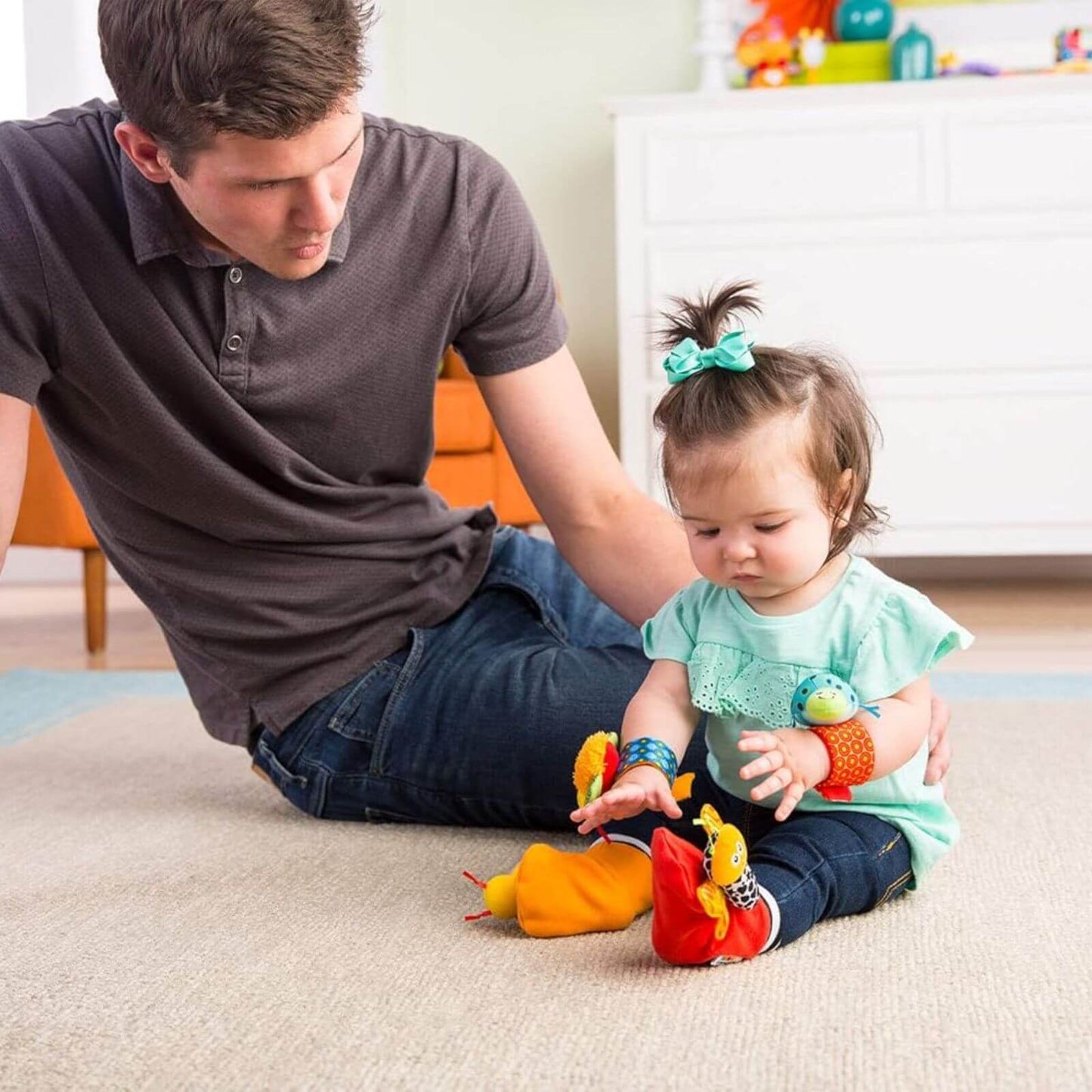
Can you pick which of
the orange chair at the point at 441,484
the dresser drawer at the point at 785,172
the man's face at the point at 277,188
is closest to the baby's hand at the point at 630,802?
the man's face at the point at 277,188

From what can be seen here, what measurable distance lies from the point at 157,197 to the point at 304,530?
1.02 ft

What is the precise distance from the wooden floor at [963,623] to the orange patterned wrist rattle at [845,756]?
54.6 inches

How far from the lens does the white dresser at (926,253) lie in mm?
3082

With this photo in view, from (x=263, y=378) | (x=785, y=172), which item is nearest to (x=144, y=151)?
(x=263, y=378)

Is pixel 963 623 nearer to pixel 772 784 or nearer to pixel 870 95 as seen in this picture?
pixel 870 95

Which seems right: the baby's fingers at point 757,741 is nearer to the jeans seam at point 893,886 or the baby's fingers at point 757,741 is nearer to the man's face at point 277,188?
the jeans seam at point 893,886

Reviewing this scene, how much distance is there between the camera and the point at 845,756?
1000mm

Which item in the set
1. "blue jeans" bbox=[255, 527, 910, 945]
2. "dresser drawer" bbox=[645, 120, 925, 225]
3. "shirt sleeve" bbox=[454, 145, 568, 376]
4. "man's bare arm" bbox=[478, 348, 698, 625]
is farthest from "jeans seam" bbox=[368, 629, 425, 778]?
"dresser drawer" bbox=[645, 120, 925, 225]

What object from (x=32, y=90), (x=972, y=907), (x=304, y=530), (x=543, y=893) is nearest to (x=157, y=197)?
(x=304, y=530)

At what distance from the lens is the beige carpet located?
833mm

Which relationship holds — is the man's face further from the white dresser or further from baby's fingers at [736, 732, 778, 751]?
the white dresser

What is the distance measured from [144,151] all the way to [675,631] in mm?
536

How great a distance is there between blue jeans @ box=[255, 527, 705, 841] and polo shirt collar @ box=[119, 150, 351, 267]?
40cm

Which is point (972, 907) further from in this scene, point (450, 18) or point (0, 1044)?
point (450, 18)
